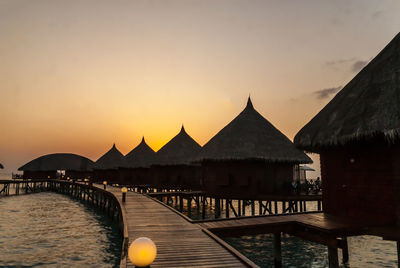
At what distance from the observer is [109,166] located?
155 ft

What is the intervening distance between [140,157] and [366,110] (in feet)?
119

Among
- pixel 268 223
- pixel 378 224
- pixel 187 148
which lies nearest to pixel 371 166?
pixel 378 224

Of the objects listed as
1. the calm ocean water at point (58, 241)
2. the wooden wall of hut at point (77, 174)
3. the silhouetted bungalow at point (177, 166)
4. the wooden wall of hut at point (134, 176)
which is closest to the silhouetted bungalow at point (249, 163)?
the calm ocean water at point (58, 241)

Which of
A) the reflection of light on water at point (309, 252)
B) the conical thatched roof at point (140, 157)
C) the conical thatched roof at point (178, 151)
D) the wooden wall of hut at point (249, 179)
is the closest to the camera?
the reflection of light on water at point (309, 252)

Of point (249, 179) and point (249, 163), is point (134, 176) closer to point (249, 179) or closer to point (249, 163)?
point (249, 163)

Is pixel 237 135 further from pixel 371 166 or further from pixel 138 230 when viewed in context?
pixel 138 230

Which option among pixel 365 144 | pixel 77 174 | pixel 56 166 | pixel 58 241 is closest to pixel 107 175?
pixel 56 166

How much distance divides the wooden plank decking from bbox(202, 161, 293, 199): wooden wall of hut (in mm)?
9399

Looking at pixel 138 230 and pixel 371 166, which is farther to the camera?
pixel 371 166

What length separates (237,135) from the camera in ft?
70.5

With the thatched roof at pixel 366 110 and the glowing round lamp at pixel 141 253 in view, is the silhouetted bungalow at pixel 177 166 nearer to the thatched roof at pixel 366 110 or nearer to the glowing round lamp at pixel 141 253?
the thatched roof at pixel 366 110

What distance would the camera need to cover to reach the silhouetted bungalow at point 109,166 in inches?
Answer: 1858

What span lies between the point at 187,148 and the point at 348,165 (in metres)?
24.5

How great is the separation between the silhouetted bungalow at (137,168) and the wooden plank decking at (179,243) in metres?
31.6
